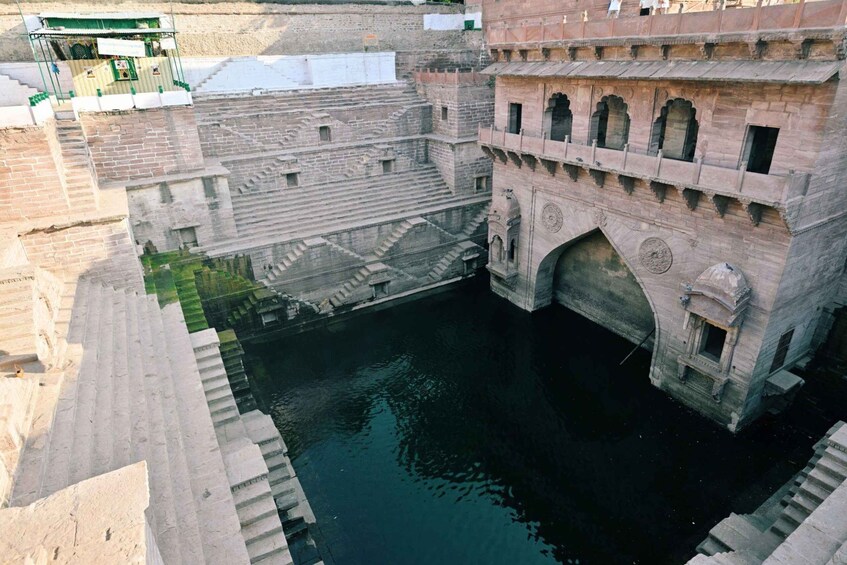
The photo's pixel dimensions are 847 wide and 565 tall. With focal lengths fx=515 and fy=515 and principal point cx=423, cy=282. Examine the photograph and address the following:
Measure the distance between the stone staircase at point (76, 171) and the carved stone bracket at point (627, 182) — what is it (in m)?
12.9

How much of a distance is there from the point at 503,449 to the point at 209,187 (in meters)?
12.0

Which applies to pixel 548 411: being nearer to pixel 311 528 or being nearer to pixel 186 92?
pixel 311 528

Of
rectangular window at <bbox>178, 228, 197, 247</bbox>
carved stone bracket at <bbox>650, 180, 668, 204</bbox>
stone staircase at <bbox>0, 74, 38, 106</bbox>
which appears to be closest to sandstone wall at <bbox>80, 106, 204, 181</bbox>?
rectangular window at <bbox>178, 228, 197, 247</bbox>

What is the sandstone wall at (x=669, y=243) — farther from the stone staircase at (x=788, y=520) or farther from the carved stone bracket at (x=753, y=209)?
the stone staircase at (x=788, y=520)

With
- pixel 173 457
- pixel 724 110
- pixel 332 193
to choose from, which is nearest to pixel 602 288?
pixel 724 110

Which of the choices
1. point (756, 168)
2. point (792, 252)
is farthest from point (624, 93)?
point (792, 252)

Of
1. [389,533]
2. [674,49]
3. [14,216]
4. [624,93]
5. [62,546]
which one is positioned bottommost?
[389,533]

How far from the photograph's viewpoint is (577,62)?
13.5 m

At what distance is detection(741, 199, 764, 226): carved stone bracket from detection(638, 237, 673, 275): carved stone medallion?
237cm

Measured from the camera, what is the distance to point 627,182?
13.1m

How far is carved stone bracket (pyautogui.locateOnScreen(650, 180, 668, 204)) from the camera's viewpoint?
484 inches

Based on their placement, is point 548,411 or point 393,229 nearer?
point 548,411

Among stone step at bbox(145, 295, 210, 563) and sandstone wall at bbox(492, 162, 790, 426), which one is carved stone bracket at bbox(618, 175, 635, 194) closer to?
sandstone wall at bbox(492, 162, 790, 426)

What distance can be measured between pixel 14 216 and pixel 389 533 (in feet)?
34.3
